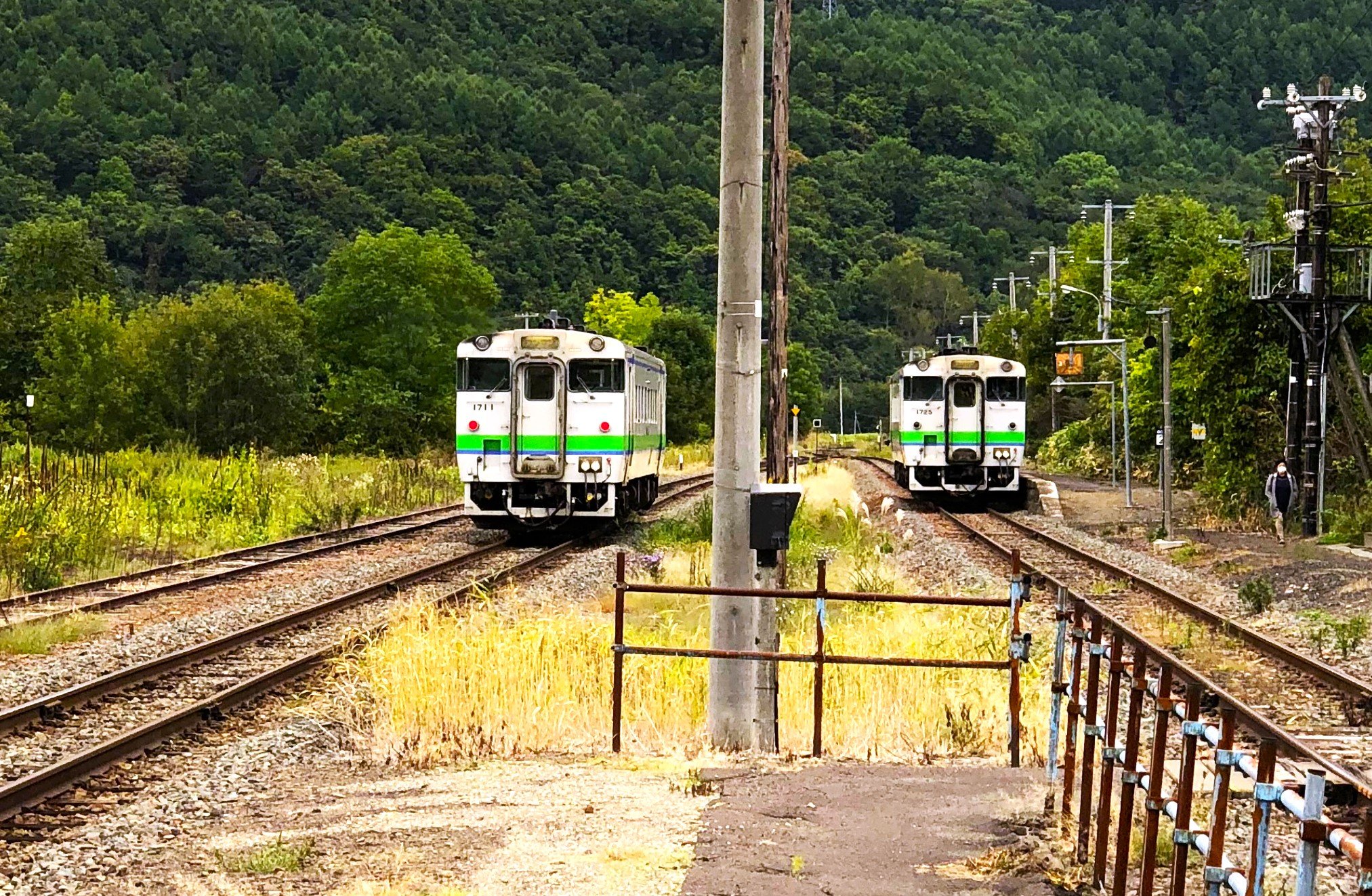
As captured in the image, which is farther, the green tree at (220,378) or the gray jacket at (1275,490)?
the green tree at (220,378)

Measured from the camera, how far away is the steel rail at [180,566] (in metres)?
17.8

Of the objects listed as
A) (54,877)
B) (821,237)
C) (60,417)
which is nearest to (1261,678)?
(54,877)

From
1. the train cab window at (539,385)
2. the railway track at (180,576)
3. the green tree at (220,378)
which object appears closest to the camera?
the railway track at (180,576)

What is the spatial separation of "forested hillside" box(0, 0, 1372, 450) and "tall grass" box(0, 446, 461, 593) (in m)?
16.0

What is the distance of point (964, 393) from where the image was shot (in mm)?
35156

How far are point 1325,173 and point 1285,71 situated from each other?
13556 cm

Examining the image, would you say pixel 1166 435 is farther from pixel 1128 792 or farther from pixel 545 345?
pixel 1128 792

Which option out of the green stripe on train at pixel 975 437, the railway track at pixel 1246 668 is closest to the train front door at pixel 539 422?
the railway track at pixel 1246 668

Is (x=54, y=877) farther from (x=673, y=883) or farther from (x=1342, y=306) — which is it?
(x=1342, y=306)

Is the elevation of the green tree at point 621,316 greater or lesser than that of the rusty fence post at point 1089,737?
greater

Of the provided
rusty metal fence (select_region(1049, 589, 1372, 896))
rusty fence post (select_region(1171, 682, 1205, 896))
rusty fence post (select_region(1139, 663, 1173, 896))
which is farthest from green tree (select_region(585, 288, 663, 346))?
rusty fence post (select_region(1171, 682, 1205, 896))

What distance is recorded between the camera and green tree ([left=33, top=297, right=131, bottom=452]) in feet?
175

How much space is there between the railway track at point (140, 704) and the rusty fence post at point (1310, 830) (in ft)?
21.1

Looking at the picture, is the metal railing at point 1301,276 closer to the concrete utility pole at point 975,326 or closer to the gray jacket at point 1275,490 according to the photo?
the gray jacket at point 1275,490
